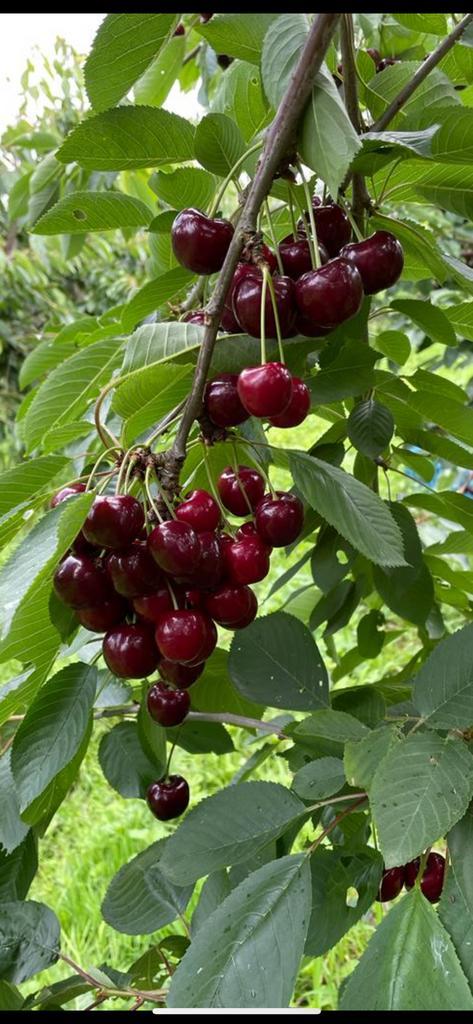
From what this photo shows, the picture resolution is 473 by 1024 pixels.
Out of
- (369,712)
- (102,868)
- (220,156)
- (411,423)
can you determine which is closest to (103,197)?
(220,156)

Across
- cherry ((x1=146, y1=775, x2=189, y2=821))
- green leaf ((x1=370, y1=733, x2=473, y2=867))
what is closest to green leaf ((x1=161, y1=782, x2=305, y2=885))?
green leaf ((x1=370, y1=733, x2=473, y2=867))

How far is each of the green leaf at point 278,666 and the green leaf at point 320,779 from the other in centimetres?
9

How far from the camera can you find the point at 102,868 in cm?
219

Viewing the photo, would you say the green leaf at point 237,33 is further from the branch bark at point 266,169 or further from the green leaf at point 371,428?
the green leaf at point 371,428

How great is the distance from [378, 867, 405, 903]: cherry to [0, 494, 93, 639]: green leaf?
1.37ft

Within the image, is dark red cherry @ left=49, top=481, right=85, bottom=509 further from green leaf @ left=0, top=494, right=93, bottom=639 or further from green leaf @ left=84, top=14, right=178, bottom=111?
green leaf @ left=84, top=14, right=178, bottom=111

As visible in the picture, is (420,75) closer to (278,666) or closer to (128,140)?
(128,140)

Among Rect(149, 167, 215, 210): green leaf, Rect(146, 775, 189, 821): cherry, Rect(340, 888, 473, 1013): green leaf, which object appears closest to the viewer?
Rect(340, 888, 473, 1013): green leaf

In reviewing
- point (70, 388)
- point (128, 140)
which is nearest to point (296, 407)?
point (128, 140)

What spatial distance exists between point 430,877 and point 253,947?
26 cm

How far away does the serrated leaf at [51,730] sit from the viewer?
681 millimetres

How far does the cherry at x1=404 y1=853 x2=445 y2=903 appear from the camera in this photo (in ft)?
2.47

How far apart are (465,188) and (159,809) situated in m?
0.67

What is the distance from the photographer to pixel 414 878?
0.77 meters
